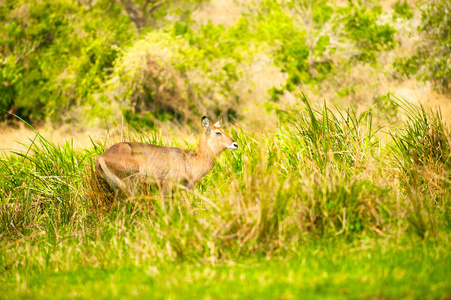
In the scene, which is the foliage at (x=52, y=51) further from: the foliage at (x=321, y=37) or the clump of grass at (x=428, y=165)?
the clump of grass at (x=428, y=165)

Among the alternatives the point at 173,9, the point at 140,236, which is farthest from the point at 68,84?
the point at 140,236

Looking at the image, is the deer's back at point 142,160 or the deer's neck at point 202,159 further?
the deer's neck at point 202,159

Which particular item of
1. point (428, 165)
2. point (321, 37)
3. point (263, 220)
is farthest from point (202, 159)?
point (321, 37)

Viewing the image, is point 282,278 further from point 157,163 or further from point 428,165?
point 428,165

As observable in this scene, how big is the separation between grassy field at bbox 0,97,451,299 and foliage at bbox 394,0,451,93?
14.2 meters

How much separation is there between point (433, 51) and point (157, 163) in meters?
18.3

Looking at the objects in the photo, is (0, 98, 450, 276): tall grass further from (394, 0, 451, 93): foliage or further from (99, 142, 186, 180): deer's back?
(394, 0, 451, 93): foliage

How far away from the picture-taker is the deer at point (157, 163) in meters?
7.09

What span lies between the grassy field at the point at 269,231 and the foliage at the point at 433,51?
46.6 feet

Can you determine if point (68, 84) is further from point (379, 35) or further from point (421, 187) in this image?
point (421, 187)

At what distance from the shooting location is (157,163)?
24.2 feet

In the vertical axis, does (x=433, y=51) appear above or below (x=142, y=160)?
above

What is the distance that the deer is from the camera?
709 cm

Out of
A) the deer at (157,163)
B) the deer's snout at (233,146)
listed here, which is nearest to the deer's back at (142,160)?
the deer at (157,163)
